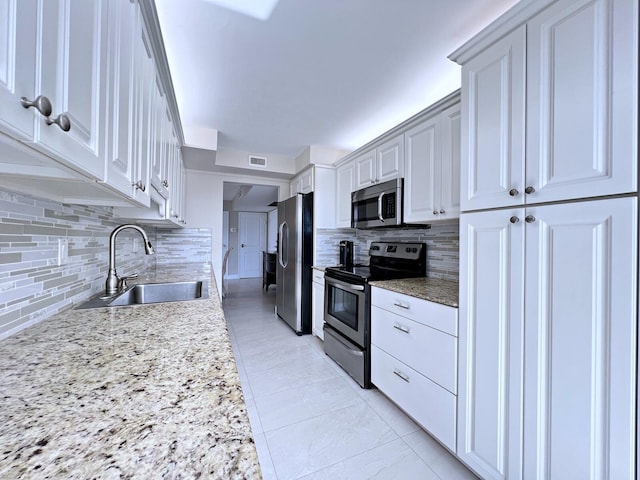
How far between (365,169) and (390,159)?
404 millimetres

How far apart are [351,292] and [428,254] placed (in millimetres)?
751

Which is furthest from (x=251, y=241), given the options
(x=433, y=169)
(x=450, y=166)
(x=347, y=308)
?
(x=450, y=166)

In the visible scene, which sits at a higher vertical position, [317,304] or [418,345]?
[418,345]

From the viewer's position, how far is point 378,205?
2.40 meters

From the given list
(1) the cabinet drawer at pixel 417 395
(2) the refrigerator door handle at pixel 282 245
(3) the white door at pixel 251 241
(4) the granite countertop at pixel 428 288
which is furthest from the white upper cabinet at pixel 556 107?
(3) the white door at pixel 251 241

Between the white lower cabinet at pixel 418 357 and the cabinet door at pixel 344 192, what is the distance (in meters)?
1.22

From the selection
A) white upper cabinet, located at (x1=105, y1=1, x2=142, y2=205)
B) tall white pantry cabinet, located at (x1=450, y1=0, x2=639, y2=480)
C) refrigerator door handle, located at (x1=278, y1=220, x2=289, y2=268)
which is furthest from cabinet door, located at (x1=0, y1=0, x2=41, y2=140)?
refrigerator door handle, located at (x1=278, y1=220, x2=289, y2=268)

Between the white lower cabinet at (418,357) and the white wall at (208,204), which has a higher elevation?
the white wall at (208,204)

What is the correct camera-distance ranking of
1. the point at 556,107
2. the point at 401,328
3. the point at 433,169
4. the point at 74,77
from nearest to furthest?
1. the point at 74,77
2. the point at 556,107
3. the point at 401,328
4. the point at 433,169

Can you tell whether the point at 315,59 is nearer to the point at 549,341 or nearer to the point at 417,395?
the point at 549,341

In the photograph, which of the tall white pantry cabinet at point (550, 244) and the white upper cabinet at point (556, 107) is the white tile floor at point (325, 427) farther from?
the white upper cabinet at point (556, 107)

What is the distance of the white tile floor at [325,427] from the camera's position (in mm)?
1370

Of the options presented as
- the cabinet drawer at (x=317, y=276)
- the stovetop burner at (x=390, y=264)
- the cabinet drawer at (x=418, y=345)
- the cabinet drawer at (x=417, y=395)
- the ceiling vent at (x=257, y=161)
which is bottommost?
the cabinet drawer at (x=417, y=395)

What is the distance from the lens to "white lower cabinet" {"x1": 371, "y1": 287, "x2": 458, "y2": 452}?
1.40 metres
